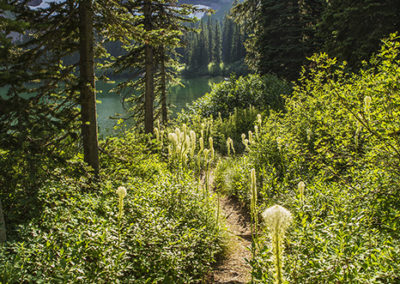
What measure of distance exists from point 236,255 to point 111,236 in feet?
8.33

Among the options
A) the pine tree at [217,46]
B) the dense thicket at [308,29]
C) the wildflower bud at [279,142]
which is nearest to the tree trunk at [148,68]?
the wildflower bud at [279,142]

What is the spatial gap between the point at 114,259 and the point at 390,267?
9.38ft

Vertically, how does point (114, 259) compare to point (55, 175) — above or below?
below

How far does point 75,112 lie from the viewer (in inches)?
193

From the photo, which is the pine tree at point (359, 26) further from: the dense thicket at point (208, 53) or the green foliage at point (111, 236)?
the dense thicket at point (208, 53)

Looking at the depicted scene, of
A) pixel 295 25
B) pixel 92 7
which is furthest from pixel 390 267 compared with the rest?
pixel 295 25

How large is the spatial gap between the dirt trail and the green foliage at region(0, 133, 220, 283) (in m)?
0.34

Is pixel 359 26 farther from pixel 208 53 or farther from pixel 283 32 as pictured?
pixel 208 53

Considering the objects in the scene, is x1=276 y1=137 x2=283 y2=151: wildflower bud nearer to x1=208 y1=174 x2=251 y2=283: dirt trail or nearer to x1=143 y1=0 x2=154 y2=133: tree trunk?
x1=208 y1=174 x2=251 y2=283: dirt trail

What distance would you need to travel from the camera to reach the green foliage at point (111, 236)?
2451 mm

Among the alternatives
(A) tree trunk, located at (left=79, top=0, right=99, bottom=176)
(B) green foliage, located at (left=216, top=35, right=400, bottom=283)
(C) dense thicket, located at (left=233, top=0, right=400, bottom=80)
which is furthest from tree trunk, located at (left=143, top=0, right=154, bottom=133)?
(C) dense thicket, located at (left=233, top=0, right=400, bottom=80)

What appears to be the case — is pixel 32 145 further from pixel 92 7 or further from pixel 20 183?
pixel 92 7

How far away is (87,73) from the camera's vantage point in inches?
183

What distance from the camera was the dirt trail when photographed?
3855 millimetres
